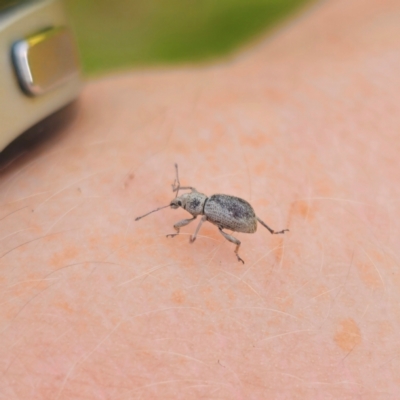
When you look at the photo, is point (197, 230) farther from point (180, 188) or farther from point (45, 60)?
point (45, 60)

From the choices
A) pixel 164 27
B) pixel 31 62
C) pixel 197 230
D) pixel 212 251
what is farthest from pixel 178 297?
pixel 164 27

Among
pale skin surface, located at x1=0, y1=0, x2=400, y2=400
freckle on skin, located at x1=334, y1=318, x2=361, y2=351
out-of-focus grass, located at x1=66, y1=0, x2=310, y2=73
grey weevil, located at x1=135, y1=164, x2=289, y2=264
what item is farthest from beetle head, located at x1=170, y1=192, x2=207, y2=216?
out-of-focus grass, located at x1=66, y1=0, x2=310, y2=73

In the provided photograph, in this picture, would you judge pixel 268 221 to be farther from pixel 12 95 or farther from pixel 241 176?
pixel 12 95

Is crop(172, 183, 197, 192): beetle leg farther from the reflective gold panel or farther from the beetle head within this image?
the reflective gold panel

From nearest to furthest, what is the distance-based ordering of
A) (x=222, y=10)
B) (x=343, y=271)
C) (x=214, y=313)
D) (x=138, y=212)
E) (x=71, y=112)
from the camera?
1. (x=214, y=313)
2. (x=343, y=271)
3. (x=138, y=212)
4. (x=71, y=112)
5. (x=222, y=10)

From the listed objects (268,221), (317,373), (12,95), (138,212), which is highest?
(12,95)

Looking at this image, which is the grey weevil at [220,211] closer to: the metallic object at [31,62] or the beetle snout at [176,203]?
the beetle snout at [176,203]

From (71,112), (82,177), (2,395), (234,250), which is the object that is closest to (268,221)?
(234,250)
